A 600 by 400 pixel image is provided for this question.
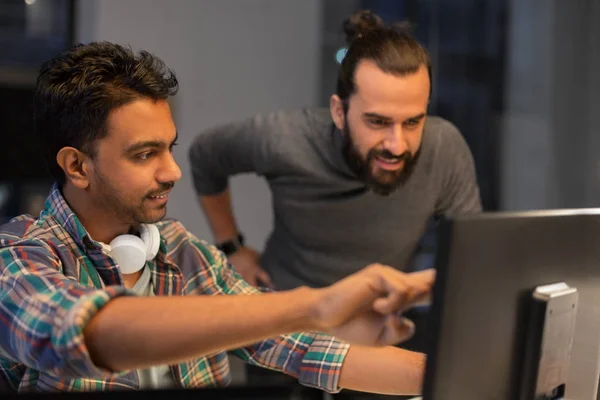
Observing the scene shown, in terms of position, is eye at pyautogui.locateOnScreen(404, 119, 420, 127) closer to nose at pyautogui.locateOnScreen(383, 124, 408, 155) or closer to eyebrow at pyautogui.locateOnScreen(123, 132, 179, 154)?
nose at pyautogui.locateOnScreen(383, 124, 408, 155)

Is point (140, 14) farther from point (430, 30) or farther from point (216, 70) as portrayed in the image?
point (430, 30)

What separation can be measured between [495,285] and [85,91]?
786 millimetres

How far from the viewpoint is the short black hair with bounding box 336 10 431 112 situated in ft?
6.35

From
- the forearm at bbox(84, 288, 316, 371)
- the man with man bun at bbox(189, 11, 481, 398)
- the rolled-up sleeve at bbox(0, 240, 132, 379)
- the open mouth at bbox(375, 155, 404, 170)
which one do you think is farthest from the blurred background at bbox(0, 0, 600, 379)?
the forearm at bbox(84, 288, 316, 371)

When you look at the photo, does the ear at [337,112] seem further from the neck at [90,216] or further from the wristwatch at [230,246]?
the neck at [90,216]

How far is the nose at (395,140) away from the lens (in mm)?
1938

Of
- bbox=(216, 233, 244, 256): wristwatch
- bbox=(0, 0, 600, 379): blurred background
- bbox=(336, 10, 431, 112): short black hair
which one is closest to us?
bbox=(336, 10, 431, 112): short black hair

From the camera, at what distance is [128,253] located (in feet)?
4.59

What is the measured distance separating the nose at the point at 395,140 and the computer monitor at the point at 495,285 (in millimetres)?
906

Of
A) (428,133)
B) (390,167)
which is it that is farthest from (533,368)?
(428,133)

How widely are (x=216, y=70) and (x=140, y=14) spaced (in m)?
0.38

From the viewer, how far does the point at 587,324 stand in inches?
Answer: 43.6

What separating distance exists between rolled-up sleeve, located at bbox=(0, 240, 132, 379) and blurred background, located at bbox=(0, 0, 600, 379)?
1.76 meters

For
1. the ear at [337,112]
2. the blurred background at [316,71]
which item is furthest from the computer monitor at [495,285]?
the blurred background at [316,71]
